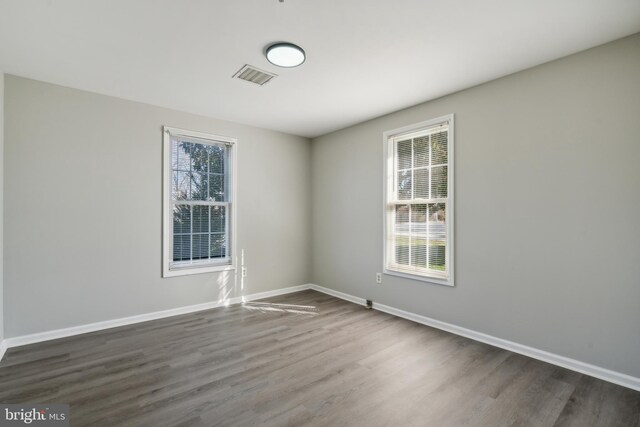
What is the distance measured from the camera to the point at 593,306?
2443 mm

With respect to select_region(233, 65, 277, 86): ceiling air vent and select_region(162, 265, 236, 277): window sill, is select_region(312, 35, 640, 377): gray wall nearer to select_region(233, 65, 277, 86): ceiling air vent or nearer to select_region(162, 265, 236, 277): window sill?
select_region(233, 65, 277, 86): ceiling air vent

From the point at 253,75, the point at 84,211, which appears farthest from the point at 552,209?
the point at 84,211

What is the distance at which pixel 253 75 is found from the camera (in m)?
2.96

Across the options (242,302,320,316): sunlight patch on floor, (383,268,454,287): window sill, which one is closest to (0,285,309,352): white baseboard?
(242,302,320,316): sunlight patch on floor

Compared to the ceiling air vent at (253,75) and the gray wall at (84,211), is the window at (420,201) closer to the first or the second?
the ceiling air vent at (253,75)

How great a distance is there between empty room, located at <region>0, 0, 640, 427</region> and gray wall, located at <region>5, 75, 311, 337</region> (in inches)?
0.8

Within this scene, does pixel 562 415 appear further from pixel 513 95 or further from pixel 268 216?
pixel 268 216

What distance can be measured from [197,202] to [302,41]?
2.63 m

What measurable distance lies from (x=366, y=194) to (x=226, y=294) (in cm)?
249

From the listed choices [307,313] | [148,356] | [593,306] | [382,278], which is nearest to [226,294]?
[307,313]

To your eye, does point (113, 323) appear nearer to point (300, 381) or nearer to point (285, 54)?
point (300, 381)

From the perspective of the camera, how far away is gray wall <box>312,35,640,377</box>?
2.32 m

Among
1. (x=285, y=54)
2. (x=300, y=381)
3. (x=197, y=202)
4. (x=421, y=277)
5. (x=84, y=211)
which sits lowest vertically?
(x=300, y=381)

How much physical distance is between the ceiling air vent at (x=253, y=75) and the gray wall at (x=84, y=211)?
1422 millimetres
